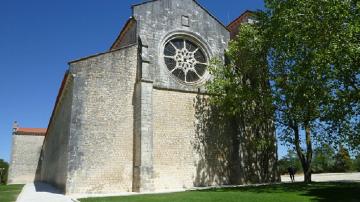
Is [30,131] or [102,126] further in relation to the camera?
[30,131]

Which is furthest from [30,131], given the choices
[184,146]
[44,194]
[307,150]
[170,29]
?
[307,150]

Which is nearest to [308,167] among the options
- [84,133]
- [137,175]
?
[137,175]

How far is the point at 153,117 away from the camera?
17.8 m

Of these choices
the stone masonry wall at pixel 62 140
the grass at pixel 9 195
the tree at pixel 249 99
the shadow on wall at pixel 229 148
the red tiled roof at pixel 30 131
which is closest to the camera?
the grass at pixel 9 195

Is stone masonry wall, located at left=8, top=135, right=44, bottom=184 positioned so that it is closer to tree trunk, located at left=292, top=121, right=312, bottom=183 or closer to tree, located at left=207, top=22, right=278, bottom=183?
tree, located at left=207, top=22, right=278, bottom=183

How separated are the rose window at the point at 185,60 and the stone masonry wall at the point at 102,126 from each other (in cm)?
300

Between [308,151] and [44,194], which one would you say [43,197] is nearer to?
[44,194]

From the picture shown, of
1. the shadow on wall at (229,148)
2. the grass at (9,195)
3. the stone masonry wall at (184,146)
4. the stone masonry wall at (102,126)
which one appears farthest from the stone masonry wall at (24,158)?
the shadow on wall at (229,148)

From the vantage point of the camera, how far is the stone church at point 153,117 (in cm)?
1605

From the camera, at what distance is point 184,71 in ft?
65.8

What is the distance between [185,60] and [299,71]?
703 centimetres

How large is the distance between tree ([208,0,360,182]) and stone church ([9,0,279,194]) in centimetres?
198

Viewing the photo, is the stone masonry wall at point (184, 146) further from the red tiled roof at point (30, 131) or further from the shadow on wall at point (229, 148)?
the red tiled roof at point (30, 131)

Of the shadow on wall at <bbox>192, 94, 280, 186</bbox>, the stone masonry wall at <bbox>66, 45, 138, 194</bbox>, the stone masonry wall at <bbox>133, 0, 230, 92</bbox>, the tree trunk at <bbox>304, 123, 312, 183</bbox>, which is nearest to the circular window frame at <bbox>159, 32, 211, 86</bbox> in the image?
the stone masonry wall at <bbox>133, 0, 230, 92</bbox>
